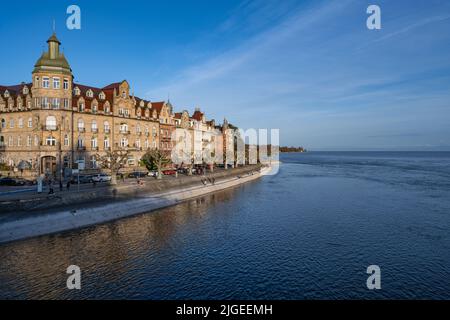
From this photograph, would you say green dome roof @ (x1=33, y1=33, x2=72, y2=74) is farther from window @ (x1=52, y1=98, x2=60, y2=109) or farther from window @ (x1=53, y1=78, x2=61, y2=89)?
window @ (x1=52, y1=98, x2=60, y2=109)

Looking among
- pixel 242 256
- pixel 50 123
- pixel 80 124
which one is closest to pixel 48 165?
pixel 50 123

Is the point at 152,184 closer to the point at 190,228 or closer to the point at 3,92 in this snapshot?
the point at 190,228

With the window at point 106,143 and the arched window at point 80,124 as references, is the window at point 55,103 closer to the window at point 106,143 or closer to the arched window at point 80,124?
the arched window at point 80,124

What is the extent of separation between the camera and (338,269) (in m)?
26.0

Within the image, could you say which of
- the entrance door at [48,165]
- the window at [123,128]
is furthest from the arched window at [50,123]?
the window at [123,128]

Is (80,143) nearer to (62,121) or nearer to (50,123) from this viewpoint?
(62,121)

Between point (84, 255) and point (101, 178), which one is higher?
point (101, 178)

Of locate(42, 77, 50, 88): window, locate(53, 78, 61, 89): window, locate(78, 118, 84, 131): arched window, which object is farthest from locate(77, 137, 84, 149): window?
locate(42, 77, 50, 88): window

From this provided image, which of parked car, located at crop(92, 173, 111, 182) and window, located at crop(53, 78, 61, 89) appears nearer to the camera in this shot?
parked car, located at crop(92, 173, 111, 182)

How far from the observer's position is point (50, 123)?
5712 centimetres

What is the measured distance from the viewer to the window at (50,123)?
5676cm

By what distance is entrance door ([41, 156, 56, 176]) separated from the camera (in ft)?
187

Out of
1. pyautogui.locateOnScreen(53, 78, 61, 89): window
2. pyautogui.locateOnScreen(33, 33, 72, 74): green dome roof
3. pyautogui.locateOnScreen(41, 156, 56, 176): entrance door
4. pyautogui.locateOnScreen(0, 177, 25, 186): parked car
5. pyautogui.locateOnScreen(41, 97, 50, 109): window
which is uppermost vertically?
pyautogui.locateOnScreen(33, 33, 72, 74): green dome roof
